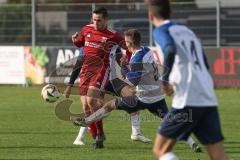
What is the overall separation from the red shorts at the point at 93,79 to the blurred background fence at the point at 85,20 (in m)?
15.1

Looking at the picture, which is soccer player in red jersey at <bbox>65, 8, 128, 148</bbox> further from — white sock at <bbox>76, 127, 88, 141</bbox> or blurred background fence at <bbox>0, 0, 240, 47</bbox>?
blurred background fence at <bbox>0, 0, 240, 47</bbox>

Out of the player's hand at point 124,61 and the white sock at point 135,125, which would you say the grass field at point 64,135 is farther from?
the player's hand at point 124,61

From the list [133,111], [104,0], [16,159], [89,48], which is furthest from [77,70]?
[104,0]

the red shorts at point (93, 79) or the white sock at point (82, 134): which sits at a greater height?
the red shorts at point (93, 79)

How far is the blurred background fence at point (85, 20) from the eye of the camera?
28.4 m

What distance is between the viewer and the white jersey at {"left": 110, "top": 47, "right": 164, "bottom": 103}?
12.7 metres

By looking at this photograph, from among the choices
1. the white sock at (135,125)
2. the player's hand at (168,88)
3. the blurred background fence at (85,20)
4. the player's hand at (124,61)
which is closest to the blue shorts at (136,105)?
the player's hand at (124,61)

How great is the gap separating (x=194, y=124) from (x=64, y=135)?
6492 mm

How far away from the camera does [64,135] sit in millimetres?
14641

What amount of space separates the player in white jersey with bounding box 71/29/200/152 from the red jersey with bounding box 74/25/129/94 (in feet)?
0.56

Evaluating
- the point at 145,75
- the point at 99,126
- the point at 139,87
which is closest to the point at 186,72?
the point at 139,87

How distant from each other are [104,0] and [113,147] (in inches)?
989

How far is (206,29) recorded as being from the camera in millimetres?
28938

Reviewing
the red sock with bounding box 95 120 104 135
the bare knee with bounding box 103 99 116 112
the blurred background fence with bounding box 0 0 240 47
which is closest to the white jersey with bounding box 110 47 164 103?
the bare knee with bounding box 103 99 116 112
